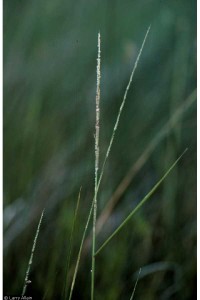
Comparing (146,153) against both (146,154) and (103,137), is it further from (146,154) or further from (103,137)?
(103,137)

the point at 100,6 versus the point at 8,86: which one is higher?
the point at 100,6

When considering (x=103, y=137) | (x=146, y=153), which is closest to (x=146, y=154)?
(x=146, y=153)

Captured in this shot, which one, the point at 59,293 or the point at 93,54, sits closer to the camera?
the point at 59,293

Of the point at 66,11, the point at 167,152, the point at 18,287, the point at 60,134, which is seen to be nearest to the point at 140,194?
the point at 167,152

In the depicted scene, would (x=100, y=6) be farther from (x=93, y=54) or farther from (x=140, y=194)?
(x=140, y=194)

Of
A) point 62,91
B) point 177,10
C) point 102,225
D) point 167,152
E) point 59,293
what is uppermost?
point 177,10

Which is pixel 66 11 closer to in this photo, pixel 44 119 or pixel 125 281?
pixel 44 119
